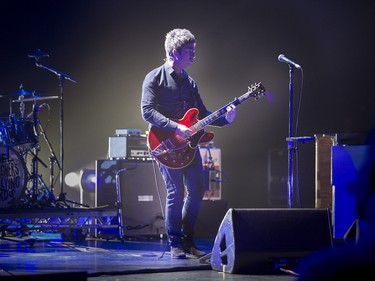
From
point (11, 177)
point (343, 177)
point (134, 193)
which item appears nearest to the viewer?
point (343, 177)

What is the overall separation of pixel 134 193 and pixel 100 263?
8.45 ft

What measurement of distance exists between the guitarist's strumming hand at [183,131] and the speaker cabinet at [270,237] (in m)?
0.92

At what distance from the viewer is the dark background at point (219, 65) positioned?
8.49 m

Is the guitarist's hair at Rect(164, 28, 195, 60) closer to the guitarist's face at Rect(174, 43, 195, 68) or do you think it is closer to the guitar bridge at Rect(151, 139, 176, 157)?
the guitarist's face at Rect(174, 43, 195, 68)

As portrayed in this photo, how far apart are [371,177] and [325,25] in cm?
880

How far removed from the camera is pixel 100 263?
4.48m

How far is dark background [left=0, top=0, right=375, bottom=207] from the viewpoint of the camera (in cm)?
849

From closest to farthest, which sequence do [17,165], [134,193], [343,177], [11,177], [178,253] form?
[178,253] < [343,177] < [11,177] < [17,165] < [134,193]

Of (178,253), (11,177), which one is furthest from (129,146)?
(178,253)

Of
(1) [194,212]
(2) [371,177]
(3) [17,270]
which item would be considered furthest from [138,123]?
(2) [371,177]

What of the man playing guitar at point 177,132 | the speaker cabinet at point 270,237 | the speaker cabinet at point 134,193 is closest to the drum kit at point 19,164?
the speaker cabinet at point 134,193

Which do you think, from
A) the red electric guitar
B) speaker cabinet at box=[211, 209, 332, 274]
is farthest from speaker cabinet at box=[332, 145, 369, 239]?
speaker cabinet at box=[211, 209, 332, 274]

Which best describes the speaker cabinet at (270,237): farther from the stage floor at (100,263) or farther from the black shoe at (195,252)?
the black shoe at (195,252)

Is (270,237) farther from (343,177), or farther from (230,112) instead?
(343,177)
